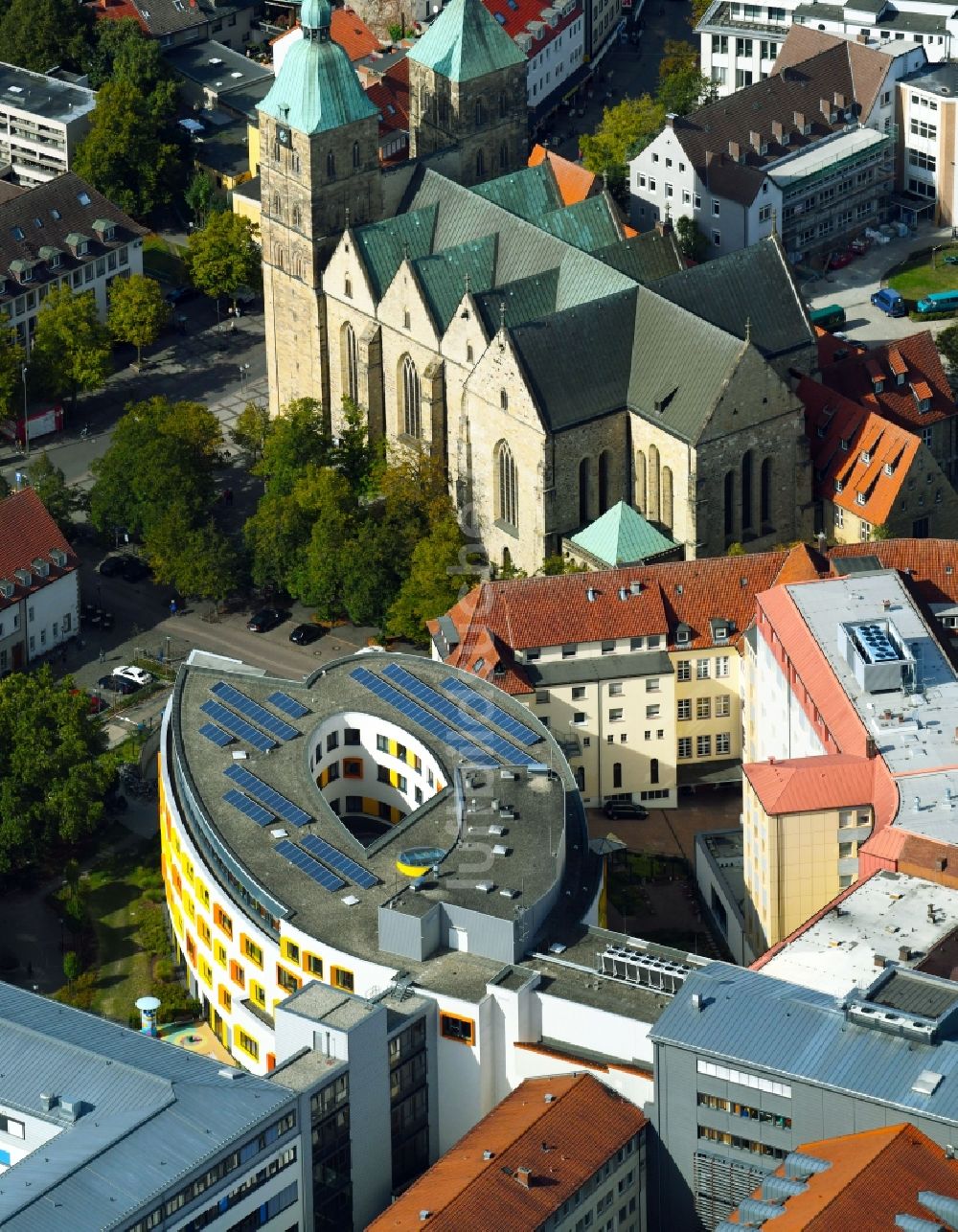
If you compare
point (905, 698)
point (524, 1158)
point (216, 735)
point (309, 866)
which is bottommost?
point (524, 1158)

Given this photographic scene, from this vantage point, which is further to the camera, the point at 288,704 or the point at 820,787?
the point at 288,704

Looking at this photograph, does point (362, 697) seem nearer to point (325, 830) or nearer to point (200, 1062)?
point (325, 830)

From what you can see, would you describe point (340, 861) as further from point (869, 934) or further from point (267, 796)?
point (869, 934)

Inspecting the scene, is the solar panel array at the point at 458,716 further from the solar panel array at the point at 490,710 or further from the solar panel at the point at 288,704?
the solar panel at the point at 288,704

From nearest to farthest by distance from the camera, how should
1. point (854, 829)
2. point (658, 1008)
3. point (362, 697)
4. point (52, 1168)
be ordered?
point (52, 1168) → point (658, 1008) → point (854, 829) → point (362, 697)

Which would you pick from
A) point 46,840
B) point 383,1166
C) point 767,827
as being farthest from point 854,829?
point 46,840

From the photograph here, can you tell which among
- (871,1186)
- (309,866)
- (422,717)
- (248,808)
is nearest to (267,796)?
(248,808)
